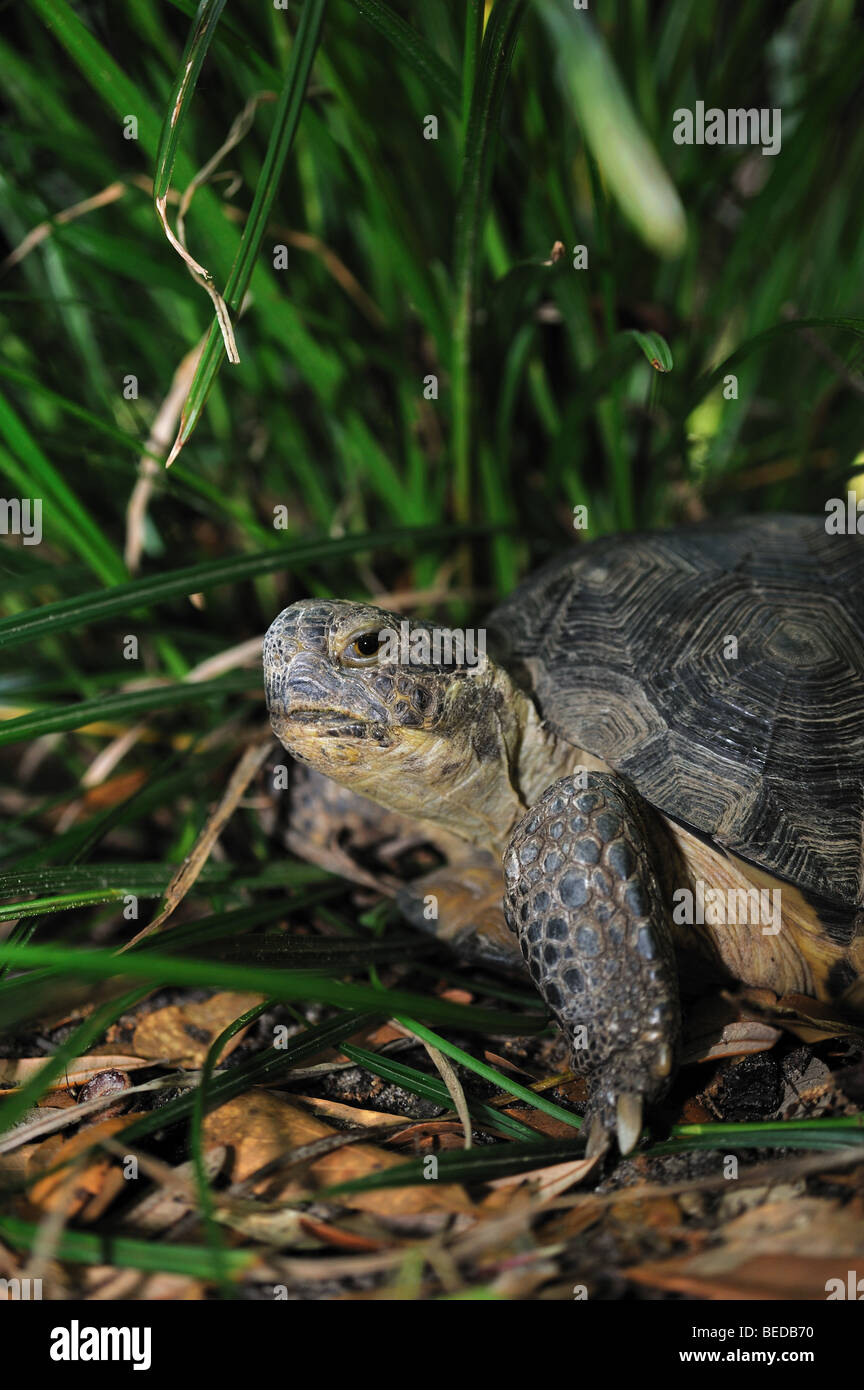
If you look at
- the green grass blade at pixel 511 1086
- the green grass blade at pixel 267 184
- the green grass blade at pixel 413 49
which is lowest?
the green grass blade at pixel 511 1086

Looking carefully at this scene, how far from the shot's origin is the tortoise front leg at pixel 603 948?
1898mm

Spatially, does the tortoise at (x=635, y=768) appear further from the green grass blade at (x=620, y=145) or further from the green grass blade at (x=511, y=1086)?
the green grass blade at (x=620, y=145)

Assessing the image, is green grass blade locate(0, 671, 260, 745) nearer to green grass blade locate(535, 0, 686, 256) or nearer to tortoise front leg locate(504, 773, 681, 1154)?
tortoise front leg locate(504, 773, 681, 1154)

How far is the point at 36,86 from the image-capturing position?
116 inches


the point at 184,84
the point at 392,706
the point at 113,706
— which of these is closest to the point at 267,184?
the point at 184,84

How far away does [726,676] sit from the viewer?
2.33 metres

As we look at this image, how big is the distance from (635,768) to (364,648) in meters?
0.79

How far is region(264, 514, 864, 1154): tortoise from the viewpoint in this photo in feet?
6.50

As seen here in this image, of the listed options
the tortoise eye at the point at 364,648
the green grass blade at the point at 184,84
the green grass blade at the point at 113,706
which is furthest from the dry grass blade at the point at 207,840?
the green grass blade at the point at 184,84

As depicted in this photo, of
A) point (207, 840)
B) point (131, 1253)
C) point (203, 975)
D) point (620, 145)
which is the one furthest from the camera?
point (207, 840)

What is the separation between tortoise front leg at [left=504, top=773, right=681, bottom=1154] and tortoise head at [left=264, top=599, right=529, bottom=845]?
37 cm

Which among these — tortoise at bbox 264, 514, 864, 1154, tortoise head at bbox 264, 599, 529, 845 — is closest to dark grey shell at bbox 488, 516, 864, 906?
tortoise at bbox 264, 514, 864, 1154

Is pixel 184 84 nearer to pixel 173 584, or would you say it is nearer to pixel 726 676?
pixel 173 584
